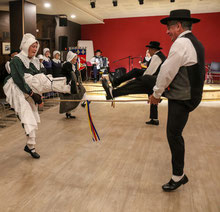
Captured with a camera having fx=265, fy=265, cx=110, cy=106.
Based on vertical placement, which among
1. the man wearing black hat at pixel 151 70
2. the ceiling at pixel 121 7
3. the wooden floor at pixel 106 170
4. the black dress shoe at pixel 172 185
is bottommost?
the wooden floor at pixel 106 170

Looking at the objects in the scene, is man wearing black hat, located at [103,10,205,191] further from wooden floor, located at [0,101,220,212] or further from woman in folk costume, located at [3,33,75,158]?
woman in folk costume, located at [3,33,75,158]

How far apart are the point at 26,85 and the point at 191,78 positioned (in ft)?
6.47

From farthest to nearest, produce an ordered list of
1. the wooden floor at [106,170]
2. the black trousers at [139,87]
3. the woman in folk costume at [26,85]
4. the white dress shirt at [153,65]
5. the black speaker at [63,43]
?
the black speaker at [63,43] < the white dress shirt at [153,65] < the black trousers at [139,87] < the woman in folk costume at [26,85] < the wooden floor at [106,170]

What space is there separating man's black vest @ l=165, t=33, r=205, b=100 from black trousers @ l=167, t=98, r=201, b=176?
0.24 ft

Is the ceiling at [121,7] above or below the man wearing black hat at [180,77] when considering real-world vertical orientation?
above

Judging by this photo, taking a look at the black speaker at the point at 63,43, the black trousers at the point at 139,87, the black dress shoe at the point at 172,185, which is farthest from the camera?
the black speaker at the point at 63,43

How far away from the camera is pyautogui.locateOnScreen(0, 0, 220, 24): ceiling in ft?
29.6

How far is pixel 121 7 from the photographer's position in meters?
10.9

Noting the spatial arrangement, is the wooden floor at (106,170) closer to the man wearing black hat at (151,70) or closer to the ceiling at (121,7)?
the man wearing black hat at (151,70)

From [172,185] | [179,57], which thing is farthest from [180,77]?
[172,185]

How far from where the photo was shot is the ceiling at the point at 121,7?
9016 mm

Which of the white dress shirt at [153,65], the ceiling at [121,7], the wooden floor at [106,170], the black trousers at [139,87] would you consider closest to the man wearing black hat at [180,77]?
the wooden floor at [106,170]

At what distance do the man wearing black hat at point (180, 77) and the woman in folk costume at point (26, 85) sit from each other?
1.41 metres

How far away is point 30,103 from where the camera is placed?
353cm
